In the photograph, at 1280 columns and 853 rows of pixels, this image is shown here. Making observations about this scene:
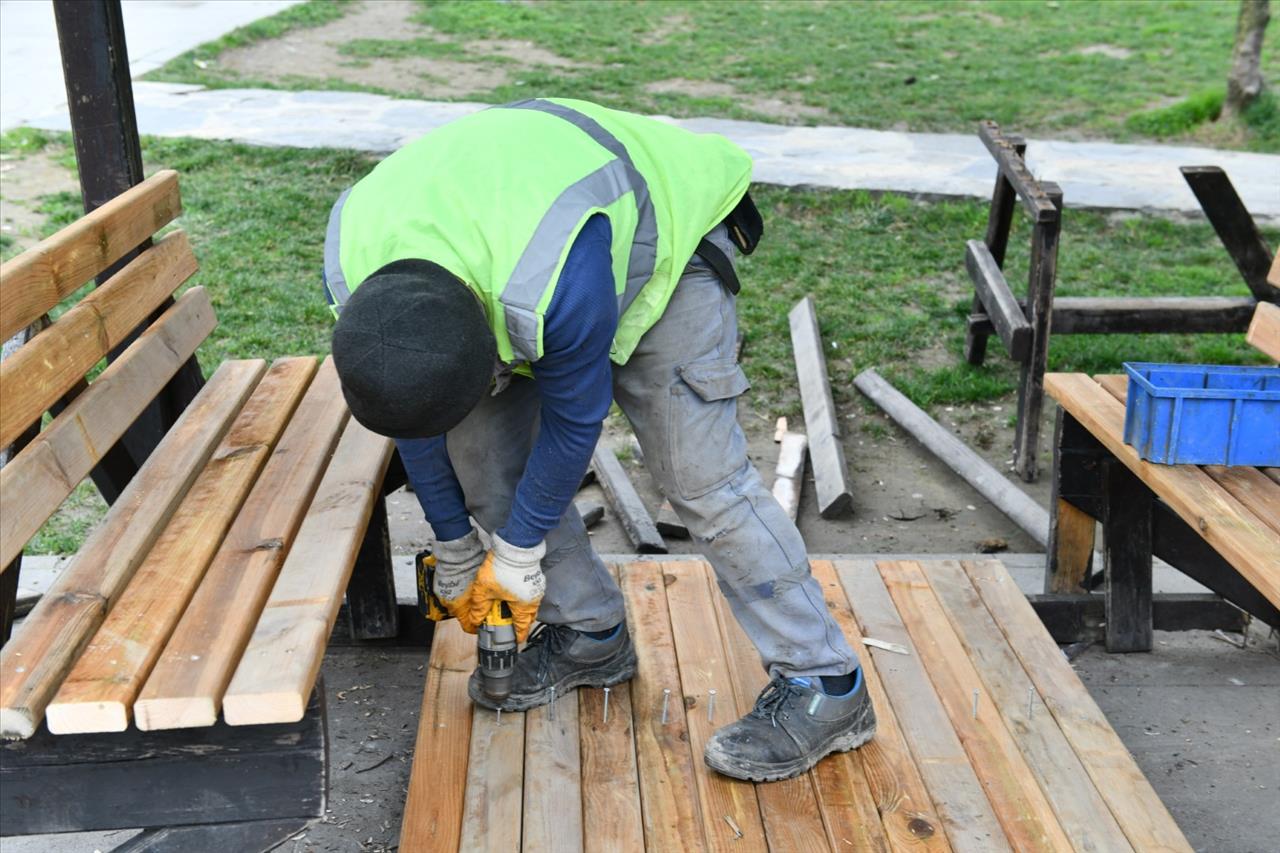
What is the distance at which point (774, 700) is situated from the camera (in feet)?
9.76

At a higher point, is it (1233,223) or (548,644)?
(1233,223)

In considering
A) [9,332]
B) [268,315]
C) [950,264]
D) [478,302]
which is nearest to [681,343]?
[478,302]

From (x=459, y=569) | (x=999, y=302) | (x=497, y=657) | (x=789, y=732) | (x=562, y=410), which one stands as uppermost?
(x=562, y=410)

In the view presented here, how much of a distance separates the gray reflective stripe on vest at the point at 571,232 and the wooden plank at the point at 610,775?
997 millimetres

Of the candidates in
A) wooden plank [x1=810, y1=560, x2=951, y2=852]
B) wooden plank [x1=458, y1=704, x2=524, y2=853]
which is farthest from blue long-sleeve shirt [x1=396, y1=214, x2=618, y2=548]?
wooden plank [x1=810, y1=560, x2=951, y2=852]

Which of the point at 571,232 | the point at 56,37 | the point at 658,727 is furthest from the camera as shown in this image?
the point at 56,37

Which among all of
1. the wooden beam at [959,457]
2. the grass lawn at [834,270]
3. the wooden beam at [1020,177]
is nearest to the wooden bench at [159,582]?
the grass lawn at [834,270]

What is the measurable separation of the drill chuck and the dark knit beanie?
Answer: 908 millimetres

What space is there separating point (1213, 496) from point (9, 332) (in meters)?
2.52

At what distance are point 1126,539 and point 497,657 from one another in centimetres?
185

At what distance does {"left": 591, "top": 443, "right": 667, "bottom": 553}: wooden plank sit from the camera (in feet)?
14.5

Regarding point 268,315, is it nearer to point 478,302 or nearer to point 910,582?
point 910,582

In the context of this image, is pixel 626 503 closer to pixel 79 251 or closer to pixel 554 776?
pixel 554 776

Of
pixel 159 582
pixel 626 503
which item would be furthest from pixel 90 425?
pixel 626 503
